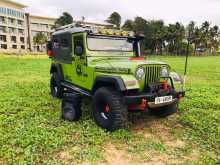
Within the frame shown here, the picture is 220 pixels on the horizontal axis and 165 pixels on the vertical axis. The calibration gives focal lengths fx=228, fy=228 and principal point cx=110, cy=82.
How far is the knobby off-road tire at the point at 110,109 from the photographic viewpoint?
4.29m

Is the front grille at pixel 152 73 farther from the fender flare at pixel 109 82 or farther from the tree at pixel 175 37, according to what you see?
the tree at pixel 175 37

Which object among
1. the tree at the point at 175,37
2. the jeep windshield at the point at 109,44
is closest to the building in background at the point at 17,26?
the tree at the point at 175,37

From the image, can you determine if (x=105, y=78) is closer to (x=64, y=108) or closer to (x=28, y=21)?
(x=64, y=108)

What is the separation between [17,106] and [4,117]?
41.3 inches

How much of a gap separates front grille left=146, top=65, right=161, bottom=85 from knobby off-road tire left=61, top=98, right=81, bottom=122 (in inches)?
66.5

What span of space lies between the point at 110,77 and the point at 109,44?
1.53 metres

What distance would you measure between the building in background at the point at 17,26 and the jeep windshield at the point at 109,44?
2354 inches

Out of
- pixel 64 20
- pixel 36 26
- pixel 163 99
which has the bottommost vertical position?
pixel 163 99

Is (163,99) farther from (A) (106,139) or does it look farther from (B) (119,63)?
(A) (106,139)

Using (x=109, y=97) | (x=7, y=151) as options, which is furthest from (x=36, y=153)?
(x=109, y=97)

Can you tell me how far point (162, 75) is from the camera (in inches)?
184

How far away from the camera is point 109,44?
18.5 feet

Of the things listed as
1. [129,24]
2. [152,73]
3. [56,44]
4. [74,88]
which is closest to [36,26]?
[129,24]

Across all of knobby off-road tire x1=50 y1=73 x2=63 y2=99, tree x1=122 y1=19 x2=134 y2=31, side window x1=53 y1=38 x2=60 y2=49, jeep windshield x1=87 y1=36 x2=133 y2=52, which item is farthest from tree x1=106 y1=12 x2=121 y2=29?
jeep windshield x1=87 y1=36 x2=133 y2=52
